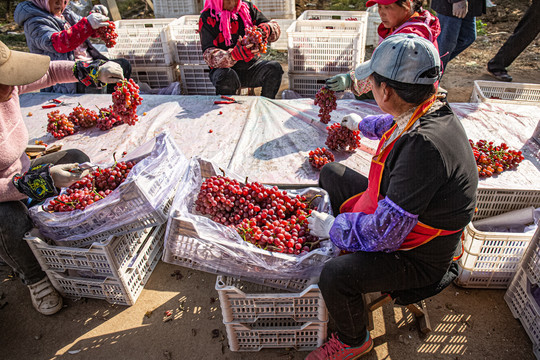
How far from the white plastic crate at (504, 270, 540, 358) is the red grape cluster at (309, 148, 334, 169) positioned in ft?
5.09

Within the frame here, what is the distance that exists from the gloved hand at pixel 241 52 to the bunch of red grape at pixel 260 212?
7.71 ft

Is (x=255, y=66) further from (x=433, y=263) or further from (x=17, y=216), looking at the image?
(x=433, y=263)

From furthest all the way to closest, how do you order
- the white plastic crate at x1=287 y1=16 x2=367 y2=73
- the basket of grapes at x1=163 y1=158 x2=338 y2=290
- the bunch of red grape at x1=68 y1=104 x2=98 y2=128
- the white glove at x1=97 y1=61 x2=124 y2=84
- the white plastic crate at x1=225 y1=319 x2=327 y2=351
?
1. the white plastic crate at x1=287 y1=16 x2=367 y2=73
2. the bunch of red grape at x1=68 y1=104 x2=98 y2=128
3. the white glove at x1=97 y1=61 x2=124 y2=84
4. the white plastic crate at x1=225 y1=319 x2=327 y2=351
5. the basket of grapes at x1=163 y1=158 x2=338 y2=290

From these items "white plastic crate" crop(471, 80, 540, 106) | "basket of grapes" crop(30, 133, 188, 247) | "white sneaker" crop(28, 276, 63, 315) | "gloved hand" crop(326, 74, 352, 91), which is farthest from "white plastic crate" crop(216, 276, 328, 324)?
"white plastic crate" crop(471, 80, 540, 106)

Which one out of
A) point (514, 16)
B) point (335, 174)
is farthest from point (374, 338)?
point (514, 16)

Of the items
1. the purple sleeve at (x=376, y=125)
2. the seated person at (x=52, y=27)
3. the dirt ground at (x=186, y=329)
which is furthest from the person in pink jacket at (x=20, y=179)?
the purple sleeve at (x=376, y=125)

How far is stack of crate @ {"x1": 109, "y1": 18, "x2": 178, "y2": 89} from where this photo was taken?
5055mm

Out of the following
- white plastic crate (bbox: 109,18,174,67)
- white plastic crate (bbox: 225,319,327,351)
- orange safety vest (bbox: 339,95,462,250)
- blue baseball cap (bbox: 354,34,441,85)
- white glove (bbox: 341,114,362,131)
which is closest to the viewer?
blue baseball cap (bbox: 354,34,441,85)

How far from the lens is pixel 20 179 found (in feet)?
7.80

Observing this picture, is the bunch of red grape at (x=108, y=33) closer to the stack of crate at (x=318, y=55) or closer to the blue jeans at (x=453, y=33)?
the stack of crate at (x=318, y=55)

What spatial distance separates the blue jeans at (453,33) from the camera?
4.54m

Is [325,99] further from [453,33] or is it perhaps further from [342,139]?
[453,33]

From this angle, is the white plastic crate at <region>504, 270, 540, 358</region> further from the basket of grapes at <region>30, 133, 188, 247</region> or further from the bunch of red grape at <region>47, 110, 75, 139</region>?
the bunch of red grape at <region>47, 110, 75, 139</region>

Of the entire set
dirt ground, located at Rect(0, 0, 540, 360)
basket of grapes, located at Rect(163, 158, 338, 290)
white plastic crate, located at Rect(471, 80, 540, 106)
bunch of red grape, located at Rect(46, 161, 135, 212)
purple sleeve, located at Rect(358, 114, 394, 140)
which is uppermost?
purple sleeve, located at Rect(358, 114, 394, 140)
